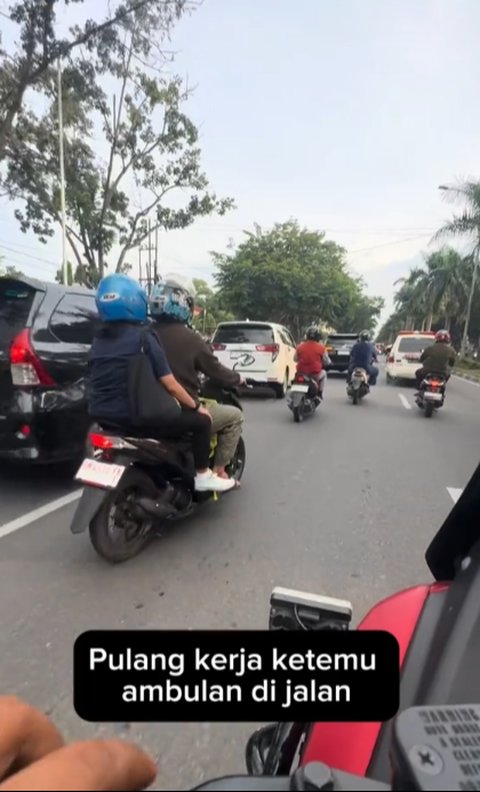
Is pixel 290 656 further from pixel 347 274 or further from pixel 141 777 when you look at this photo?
pixel 347 274

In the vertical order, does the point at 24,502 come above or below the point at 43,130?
below

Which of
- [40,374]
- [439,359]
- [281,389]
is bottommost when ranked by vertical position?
[281,389]

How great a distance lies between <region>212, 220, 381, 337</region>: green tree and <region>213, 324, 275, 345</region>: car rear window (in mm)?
17490

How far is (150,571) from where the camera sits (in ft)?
10.5

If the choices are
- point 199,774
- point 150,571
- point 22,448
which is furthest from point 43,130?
point 199,774

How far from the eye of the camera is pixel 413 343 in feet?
54.4

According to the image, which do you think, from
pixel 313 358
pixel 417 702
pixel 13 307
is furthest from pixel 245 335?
pixel 417 702

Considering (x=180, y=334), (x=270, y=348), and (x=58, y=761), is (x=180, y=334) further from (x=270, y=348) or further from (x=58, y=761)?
(x=270, y=348)

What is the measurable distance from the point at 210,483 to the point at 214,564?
0.69 m

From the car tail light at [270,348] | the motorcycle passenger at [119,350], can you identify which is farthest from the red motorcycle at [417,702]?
the car tail light at [270,348]

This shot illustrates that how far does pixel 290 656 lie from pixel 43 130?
19.4m

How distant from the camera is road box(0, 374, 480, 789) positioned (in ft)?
6.95

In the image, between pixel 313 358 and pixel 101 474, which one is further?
pixel 313 358

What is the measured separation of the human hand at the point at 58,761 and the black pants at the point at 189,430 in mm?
2627
